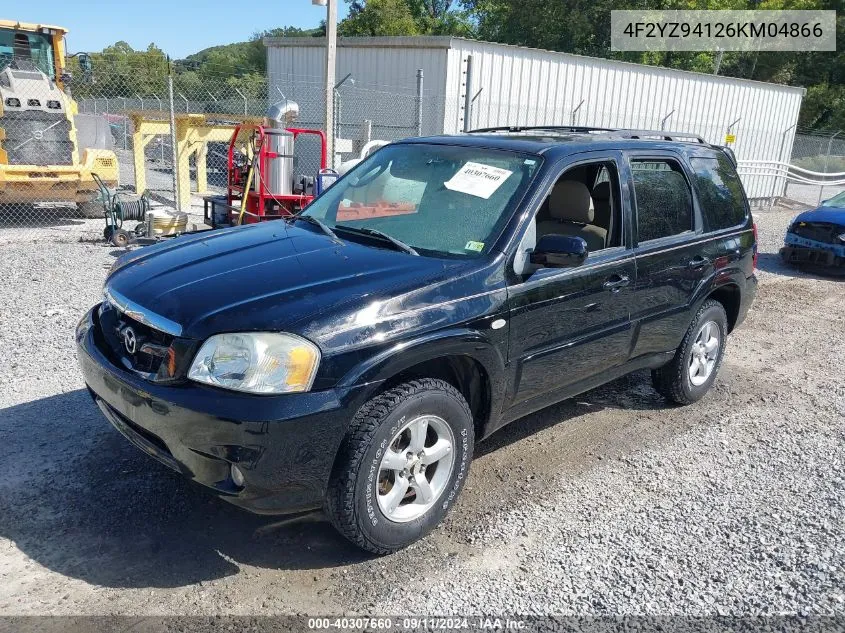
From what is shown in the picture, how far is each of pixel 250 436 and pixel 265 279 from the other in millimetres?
793

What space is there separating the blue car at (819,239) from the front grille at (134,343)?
10621mm

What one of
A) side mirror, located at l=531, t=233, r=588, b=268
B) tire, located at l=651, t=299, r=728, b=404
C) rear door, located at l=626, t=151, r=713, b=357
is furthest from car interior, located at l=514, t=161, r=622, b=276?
tire, located at l=651, t=299, r=728, b=404

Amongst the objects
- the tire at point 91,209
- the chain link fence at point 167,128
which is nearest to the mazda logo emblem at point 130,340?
the chain link fence at point 167,128

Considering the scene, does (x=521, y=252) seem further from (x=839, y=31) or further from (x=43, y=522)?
(x=839, y=31)

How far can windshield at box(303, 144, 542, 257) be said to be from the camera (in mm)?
3709

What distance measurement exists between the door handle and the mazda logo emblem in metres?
2.51

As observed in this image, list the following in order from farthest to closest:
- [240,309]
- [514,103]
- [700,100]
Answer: [700,100]
[514,103]
[240,309]

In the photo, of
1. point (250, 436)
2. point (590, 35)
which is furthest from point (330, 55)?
point (590, 35)

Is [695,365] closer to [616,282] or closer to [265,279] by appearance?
[616,282]

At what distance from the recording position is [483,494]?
12.8 ft

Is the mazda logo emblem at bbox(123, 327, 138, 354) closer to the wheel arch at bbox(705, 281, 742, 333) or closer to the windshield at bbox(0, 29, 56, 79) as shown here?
the wheel arch at bbox(705, 281, 742, 333)

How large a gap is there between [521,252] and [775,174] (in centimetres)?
1974

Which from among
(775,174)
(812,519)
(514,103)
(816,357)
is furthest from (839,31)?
(812,519)

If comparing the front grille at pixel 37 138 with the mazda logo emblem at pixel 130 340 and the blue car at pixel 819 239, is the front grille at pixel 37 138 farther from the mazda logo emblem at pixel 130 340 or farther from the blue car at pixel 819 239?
the blue car at pixel 819 239
